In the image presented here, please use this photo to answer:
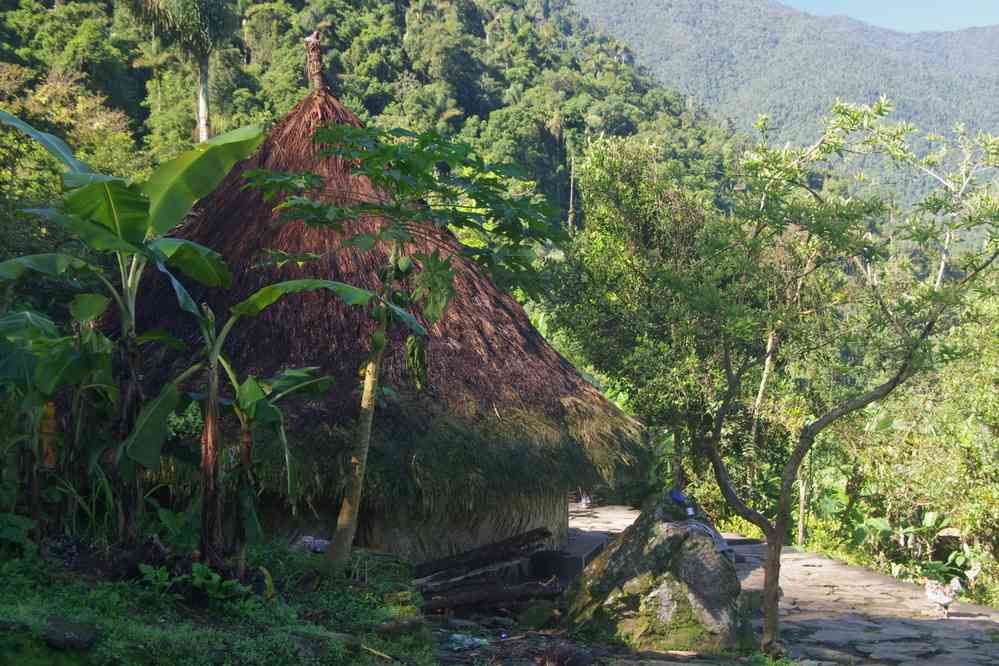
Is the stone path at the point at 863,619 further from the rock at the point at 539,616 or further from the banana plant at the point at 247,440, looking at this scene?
the banana plant at the point at 247,440

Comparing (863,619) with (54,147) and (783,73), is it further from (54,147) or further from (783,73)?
(783,73)

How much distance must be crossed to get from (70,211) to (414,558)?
13.7ft

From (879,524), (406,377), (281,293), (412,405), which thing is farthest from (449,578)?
(879,524)

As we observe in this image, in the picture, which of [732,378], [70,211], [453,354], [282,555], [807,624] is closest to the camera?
[70,211]

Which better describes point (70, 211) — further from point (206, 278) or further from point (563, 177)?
point (563, 177)

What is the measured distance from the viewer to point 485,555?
763 centimetres

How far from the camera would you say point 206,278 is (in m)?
5.00

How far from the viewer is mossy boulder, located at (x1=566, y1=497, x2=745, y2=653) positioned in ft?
21.8

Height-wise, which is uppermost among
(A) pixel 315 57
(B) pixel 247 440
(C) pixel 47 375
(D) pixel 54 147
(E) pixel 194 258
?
(A) pixel 315 57

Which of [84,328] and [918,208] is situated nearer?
[84,328]

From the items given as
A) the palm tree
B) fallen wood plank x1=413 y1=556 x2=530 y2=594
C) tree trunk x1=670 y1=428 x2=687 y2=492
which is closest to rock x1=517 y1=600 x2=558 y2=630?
fallen wood plank x1=413 y1=556 x2=530 y2=594

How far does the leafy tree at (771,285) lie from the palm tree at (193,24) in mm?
13632

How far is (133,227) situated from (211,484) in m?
1.21

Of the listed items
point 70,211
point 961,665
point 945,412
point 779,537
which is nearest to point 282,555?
point 70,211
